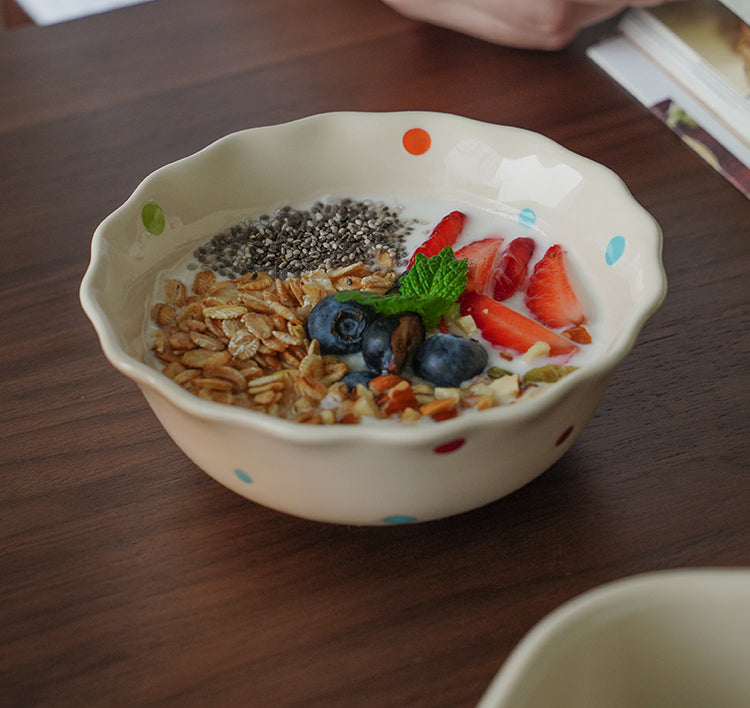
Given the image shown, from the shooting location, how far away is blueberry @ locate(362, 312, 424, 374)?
73 centimetres

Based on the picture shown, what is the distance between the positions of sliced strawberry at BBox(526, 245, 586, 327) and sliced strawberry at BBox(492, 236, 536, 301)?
1cm

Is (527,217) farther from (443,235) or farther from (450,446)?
(450,446)

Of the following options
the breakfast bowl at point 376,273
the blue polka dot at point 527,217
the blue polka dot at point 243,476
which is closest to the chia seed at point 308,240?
the breakfast bowl at point 376,273

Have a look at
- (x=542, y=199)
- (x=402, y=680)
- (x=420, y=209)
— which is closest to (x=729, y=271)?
(x=542, y=199)

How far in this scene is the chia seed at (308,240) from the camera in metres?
0.89

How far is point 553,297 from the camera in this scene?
0.81 metres

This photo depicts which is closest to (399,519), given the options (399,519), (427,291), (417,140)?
(399,519)

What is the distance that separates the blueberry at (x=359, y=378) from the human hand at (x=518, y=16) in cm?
68

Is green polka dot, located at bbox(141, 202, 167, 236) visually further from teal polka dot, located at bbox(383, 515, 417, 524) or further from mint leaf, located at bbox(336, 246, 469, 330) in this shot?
teal polka dot, located at bbox(383, 515, 417, 524)

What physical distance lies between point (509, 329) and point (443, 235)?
0.50ft

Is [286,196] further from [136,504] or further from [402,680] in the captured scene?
[402,680]

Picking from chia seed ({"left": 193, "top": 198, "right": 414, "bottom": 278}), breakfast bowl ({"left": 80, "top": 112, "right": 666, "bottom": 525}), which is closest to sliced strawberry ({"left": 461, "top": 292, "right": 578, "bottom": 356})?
breakfast bowl ({"left": 80, "top": 112, "right": 666, "bottom": 525})

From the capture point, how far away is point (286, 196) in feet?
3.16

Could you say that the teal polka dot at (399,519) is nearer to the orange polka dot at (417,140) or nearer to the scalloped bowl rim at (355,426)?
the scalloped bowl rim at (355,426)
